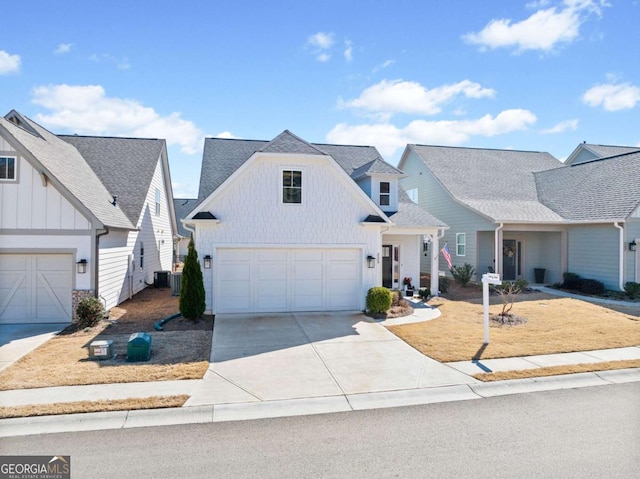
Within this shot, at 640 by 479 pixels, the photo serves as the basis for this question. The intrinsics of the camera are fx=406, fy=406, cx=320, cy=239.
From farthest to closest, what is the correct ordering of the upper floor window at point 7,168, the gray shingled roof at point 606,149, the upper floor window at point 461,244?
the gray shingled roof at point 606,149, the upper floor window at point 461,244, the upper floor window at point 7,168

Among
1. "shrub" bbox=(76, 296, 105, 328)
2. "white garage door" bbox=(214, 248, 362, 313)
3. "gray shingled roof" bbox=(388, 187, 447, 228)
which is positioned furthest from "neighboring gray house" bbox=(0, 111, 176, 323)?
"gray shingled roof" bbox=(388, 187, 447, 228)

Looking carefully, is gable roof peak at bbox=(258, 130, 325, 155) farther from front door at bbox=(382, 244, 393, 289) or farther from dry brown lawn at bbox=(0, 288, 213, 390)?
front door at bbox=(382, 244, 393, 289)

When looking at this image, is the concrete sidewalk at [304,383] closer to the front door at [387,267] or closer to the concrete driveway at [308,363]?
the concrete driveway at [308,363]

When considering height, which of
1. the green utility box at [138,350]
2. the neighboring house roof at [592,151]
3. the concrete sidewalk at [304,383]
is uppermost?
the neighboring house roof at [592,151]

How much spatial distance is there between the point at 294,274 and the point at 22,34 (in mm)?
10504

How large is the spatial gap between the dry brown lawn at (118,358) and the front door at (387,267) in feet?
29.4

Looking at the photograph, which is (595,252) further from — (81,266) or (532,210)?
(81,266)

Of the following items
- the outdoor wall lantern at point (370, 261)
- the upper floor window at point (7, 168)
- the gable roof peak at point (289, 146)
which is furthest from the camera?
the outdoor wall lantern at point (370, 261)

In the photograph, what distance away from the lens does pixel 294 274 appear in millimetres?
14523

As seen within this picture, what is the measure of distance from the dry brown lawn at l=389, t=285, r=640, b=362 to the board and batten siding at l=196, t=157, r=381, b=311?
3.40 meters

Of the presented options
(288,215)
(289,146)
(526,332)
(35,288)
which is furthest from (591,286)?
(35,288)

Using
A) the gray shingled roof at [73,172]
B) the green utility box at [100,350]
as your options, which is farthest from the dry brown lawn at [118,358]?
the gray shingled roof at [73,172]

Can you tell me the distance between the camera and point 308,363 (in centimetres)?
909

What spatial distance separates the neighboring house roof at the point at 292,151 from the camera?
14.5 metres
